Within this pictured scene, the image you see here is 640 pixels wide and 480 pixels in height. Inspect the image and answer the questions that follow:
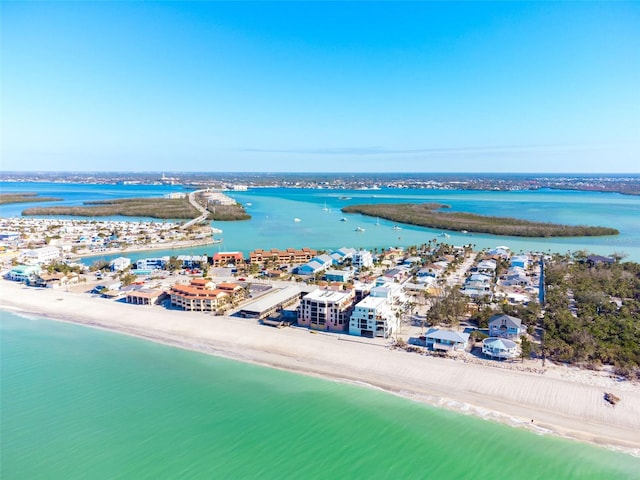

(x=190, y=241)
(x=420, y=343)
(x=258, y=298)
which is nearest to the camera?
(x=420, y=343)

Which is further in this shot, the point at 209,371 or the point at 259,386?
the point at 209,371

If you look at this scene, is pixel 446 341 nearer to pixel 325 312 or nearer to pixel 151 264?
pixel 325 312

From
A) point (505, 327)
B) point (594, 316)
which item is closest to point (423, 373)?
point (505, 327)

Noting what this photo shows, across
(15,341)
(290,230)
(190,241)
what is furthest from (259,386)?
(290,230)

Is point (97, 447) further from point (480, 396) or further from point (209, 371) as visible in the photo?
point (480, 396)

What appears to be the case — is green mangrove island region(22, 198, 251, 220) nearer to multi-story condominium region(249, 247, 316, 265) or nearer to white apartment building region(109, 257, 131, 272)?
multi-story condominium region(249, 247, 316, 265)
